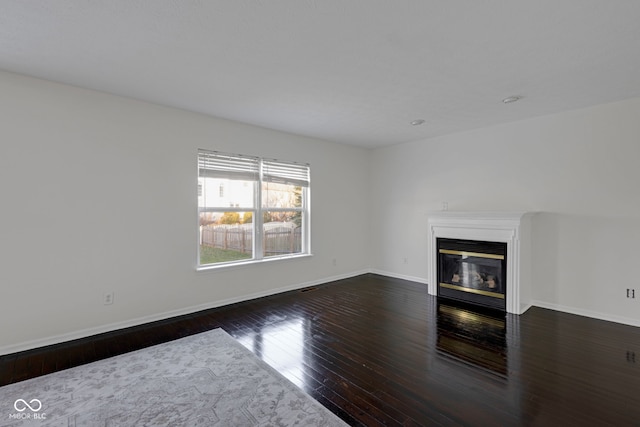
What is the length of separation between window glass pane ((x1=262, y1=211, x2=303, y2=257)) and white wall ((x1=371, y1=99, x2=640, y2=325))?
2.40 meters

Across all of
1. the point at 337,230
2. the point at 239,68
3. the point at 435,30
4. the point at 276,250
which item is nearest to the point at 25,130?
the point at 239,68

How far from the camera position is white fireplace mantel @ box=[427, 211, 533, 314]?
3830 mm

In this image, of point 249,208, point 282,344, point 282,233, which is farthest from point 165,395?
point 282,233

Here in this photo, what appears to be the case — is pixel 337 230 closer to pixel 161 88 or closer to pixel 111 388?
pixel 161 88

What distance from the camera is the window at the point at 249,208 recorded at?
13.5ft

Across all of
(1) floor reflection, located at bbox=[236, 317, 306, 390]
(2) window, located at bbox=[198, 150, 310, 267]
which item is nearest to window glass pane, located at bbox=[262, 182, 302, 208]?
(2) window, located at bbox=[198, 150, 310, 267]

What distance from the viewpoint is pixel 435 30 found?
213 centimetres

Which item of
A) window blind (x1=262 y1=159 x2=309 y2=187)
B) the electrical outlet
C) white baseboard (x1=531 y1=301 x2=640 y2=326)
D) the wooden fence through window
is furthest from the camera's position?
window blind (x1=262 y1=159 x2=309 y2=187)

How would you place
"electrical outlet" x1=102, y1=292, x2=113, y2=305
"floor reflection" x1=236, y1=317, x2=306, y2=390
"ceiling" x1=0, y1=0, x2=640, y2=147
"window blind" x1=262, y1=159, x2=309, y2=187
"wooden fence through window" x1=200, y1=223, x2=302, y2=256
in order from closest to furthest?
"ceiling" x1=0, y1=0, x2=640, y2=147 < "floor reflection" x1=236, y1=317, x2=306, y2=390 < "electrical outlet" x1=102, y1=292, x2=113, y2=305 < "wooden fence through window" x1=200, y1=223, x2=302, y2=256 < "window blind" x1=262, y1=159, x2=309, y2=187

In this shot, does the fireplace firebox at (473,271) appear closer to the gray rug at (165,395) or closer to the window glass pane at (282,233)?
the window glass pane at (282,233)

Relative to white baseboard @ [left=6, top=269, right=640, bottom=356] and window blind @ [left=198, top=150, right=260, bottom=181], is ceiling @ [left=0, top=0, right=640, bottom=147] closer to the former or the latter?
window blind @ [left=198, top=150, right=260, bottom=181]

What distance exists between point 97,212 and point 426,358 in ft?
11.9

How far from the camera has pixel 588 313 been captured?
3.70m

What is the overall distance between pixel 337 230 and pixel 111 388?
4.04 meters
